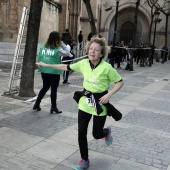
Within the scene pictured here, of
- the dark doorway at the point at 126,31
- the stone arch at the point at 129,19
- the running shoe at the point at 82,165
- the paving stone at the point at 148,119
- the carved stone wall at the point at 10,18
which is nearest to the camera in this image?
the running shoe at the point at 82,165

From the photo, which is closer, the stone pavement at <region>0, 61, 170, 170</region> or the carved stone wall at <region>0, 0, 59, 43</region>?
the stone pavement at <region>0, 61, 170, 170</region>

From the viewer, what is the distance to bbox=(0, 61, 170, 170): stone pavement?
421cm

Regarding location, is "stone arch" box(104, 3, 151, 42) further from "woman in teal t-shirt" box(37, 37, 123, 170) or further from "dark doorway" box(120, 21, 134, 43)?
"woman in teal t-shirt" box(37, 37, 123, 170)

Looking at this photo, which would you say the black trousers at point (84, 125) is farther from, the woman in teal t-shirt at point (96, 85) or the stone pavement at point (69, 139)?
the stone pavement at point (69, 139)

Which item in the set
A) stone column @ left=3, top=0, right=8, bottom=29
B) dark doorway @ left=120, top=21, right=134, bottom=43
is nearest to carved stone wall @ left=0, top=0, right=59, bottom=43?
stone column @ left=3, top=0, right=8, bottom=29

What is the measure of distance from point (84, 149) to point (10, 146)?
142cm

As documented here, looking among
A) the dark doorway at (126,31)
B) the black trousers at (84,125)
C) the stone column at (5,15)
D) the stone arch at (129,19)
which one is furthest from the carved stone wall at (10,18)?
the dark doorway at (126,31)

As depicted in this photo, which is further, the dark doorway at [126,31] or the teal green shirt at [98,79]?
the dark doorway at [126,31]

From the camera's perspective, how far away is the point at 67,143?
4.92 m

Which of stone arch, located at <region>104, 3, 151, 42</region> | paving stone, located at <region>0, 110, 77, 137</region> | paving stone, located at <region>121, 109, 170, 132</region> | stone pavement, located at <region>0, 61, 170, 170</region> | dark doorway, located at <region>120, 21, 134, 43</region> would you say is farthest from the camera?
dark doorway, located at <region>120, 21, 134, 43</region>

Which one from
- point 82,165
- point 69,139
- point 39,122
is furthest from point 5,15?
point 82,165

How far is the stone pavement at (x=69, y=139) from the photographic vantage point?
166 inches

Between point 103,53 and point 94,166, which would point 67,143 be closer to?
point 94,166

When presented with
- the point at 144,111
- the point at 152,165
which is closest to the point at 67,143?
the point at 152,165
